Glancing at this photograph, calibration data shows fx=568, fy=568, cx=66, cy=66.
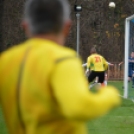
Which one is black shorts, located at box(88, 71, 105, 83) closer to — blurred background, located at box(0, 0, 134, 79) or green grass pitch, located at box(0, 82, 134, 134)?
green grass pitch, located at box(0, 82, 134, 134)

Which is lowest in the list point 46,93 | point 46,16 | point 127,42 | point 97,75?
point 97,75

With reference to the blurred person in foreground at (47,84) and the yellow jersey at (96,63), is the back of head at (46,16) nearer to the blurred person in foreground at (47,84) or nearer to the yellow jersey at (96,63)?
the blurred person in foreground at (47,84)

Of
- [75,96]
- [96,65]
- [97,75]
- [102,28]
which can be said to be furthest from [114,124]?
[102,28]

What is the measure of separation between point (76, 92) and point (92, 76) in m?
18.5

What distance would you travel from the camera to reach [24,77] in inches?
122

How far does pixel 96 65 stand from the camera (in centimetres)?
2116

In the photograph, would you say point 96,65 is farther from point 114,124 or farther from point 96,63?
point 114,124

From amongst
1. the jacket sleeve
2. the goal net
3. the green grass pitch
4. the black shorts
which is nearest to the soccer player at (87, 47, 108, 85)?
the black shorts

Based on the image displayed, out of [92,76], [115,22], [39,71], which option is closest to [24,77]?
[39,71]

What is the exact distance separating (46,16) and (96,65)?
18.1 metres

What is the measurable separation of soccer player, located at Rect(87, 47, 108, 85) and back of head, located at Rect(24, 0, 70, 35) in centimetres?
1771

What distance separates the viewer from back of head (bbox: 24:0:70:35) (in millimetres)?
3094

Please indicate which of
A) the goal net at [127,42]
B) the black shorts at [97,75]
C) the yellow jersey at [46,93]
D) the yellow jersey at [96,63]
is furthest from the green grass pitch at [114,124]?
the yellow jersey at [46,93]

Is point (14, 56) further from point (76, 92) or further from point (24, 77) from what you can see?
point (76, 92)
